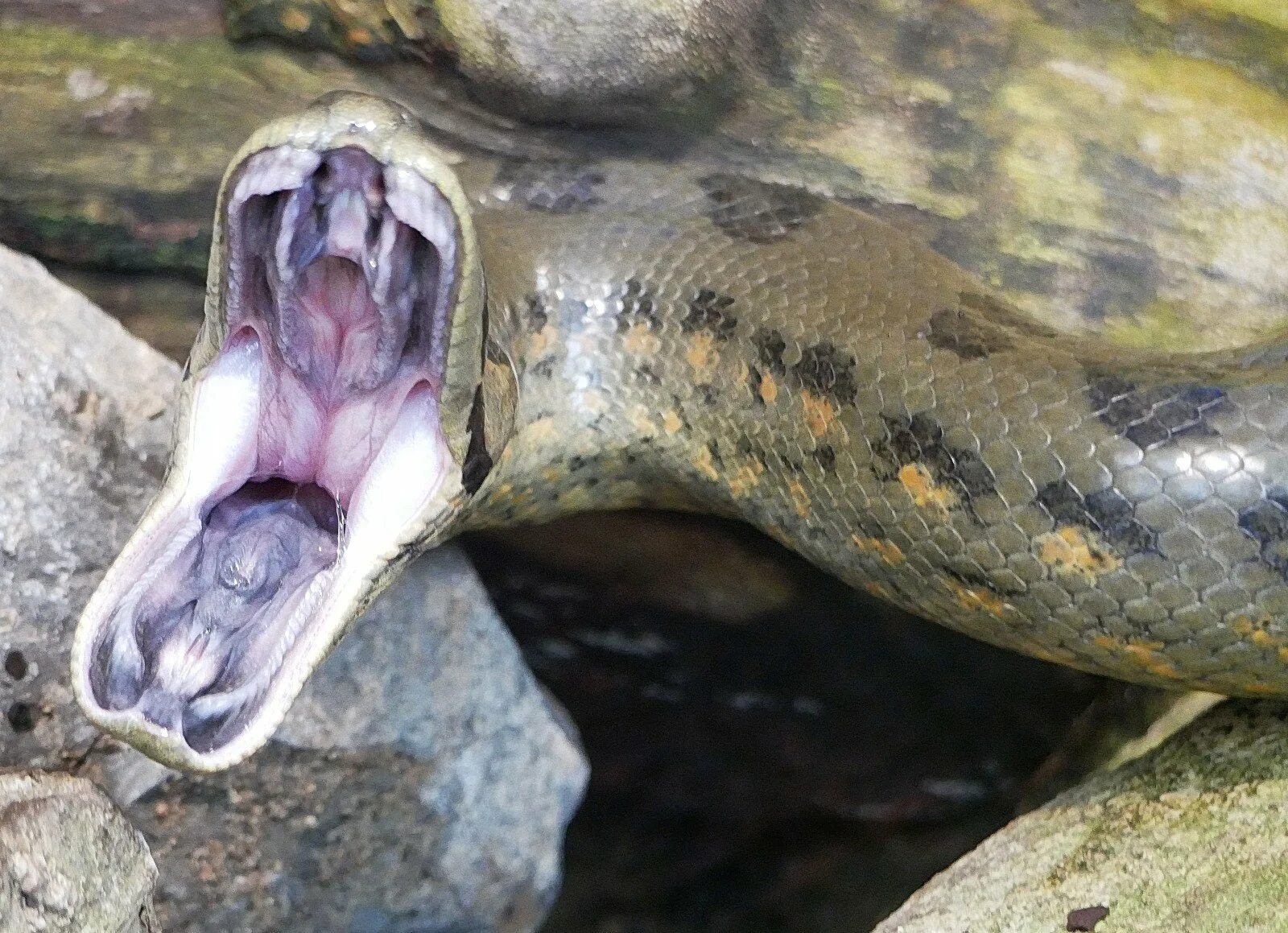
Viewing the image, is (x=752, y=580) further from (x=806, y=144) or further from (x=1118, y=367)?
(x=1118, y=367)

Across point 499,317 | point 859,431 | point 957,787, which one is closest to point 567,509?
point 499,317

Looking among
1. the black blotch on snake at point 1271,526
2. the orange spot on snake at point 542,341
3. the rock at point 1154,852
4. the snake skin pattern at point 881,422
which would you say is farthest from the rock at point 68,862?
the black blotch on snake at point 1271,526

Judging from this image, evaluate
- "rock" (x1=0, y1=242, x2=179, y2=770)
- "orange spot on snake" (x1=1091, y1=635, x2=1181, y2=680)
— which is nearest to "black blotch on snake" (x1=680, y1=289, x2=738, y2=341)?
"orange spot on snake" (x1=1091, y1=635, x2=1181, y2=680)

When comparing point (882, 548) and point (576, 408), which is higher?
point (882, 548)

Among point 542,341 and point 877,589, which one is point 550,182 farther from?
point 877,589

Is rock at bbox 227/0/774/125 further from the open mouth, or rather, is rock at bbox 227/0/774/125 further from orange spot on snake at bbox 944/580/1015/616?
orange spot on snake at bbox 944/580/1015/616

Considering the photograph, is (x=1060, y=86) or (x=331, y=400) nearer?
(x=331, y=400)

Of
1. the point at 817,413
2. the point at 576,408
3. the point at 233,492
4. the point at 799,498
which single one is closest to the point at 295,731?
the point at 233,492

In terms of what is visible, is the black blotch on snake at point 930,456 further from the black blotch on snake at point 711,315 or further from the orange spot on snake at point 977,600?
the black blotch on snake at point 711,315
